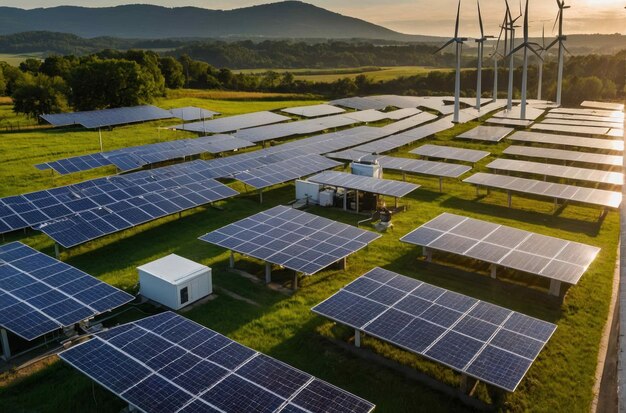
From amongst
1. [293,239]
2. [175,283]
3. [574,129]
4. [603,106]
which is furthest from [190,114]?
[603,106]

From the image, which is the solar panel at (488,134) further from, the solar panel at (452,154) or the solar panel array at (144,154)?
the solar panel array at (144,154)

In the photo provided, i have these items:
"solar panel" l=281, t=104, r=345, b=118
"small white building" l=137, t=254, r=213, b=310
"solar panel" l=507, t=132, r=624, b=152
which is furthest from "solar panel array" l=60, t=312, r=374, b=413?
"solar panel" l=281, t=104, r=345, b=118

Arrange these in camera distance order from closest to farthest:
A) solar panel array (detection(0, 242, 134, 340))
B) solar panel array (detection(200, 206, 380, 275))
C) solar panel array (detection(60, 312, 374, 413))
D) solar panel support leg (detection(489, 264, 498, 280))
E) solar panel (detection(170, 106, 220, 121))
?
solar panel array (detection(60, 312, 374, 413))
solar panel array (detection(0, 242, 134, 340))
solar panel array (detection(200, 206, 380, 275))
solar panel support leg (detection(489, 264, 498, 280))
solar panel (detection(170, 106, 220, 121))

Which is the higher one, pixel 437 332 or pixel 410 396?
pixel 437 332

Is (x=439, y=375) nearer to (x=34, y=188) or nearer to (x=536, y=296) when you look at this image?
(x=536, y=296)

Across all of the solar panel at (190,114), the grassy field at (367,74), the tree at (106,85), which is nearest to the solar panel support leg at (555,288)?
the solar panel at (190,114)

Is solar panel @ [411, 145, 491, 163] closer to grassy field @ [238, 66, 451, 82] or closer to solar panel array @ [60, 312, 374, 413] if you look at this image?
solar panel array @ [60, 312, 374, 413]

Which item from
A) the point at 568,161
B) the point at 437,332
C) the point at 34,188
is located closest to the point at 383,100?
the point at 568,161
